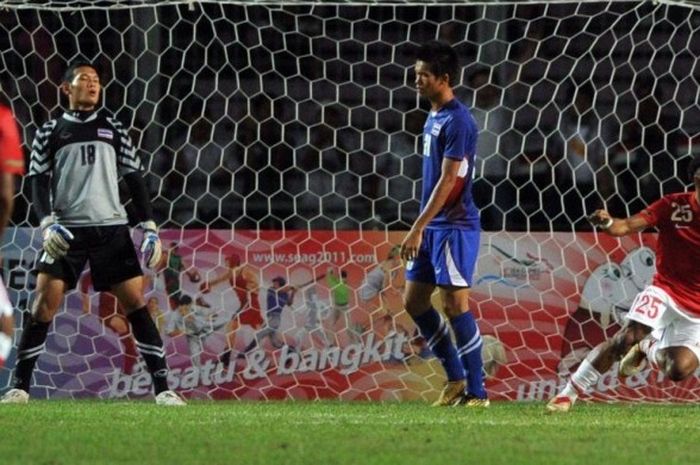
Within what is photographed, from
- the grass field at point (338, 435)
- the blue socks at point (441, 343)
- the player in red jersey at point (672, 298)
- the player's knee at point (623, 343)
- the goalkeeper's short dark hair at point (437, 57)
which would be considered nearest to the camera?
the grass field at point (338, 435)

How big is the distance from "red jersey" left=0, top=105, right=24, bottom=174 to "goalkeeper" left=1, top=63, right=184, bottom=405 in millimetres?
2603

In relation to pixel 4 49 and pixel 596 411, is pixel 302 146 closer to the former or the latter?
pixel 4 49

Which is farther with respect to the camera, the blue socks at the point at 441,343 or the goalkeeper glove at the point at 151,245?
the blue socks at the point at 441,343

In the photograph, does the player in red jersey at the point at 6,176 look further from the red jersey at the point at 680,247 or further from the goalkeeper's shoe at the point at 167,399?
the red jersey at the point at 680,247

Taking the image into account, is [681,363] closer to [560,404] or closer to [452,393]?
[560,404]

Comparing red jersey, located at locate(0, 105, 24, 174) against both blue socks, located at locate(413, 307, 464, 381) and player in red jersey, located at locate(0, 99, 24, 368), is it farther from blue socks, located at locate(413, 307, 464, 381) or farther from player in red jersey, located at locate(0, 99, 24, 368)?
blue socks, located at locate(413, 307, 464, 381)

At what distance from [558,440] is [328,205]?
165 inches

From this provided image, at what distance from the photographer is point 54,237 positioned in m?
8.77

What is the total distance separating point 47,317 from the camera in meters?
8.95

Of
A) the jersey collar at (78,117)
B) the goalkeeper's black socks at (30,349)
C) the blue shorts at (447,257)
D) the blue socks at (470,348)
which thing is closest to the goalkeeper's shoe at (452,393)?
the blue socks at (470,348)

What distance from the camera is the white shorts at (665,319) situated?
845 centimetres

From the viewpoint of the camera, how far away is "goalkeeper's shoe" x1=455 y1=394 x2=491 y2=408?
8.81 m

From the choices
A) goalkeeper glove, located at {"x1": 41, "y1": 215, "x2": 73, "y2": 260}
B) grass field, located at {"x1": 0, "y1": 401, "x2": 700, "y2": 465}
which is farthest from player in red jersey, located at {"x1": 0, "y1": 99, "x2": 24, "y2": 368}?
goalkeeper glove, located at {"x1": 41, "y1": 215, "x2": 73, "y2": 260}

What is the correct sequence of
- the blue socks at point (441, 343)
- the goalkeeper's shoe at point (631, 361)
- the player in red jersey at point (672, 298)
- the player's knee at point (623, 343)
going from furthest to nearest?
the blue socks at point (441, 343), the goalkeeper's shoe at point (631, 361), the player in red jersey at point (672, 298), the player's knee at point (623, 343)
